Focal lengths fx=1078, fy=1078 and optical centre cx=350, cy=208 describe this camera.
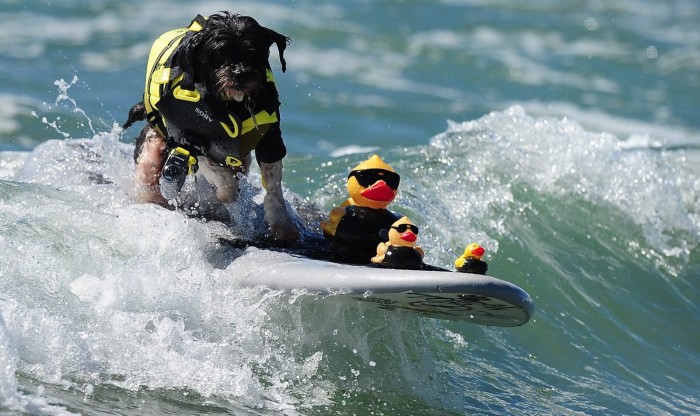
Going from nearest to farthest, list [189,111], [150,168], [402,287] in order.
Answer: [402,287], [189,111], [150,168]

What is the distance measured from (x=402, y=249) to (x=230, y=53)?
126 cm

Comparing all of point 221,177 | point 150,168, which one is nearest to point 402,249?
point 221,177

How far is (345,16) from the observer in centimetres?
1656

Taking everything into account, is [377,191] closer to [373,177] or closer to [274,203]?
[373,177]

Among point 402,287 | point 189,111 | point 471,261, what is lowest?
point 402,287

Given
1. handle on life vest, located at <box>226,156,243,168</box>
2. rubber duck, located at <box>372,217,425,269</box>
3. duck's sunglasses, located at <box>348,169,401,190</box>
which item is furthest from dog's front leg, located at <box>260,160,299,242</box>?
rubber duck, located at <box>372,217,425,269</box>

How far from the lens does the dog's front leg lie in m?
5.83

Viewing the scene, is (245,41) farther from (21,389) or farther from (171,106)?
(21,389)

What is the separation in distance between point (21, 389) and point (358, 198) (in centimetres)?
197

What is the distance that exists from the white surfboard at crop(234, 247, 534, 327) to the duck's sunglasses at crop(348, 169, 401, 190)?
50 centimetres

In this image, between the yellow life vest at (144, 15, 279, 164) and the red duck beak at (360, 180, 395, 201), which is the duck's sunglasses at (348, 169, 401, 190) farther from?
the yellow life vest at (144, 15, 279, 164)

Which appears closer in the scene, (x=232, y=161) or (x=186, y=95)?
(x=186, y=95)

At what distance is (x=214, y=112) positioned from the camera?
18.1 ft

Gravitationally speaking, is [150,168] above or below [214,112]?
below
